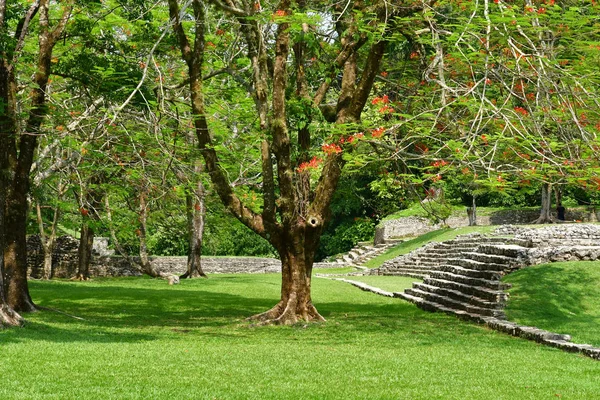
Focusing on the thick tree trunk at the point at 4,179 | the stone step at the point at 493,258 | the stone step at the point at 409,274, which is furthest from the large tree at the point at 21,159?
the stone step at the point at 409,274

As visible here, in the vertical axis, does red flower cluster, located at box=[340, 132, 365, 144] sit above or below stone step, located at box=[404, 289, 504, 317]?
above

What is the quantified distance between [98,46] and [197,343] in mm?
7523

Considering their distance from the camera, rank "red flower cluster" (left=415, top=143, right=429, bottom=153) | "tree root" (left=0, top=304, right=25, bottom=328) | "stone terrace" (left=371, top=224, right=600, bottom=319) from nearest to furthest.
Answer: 1. "tree root" (left=0, top=304, right=25, bottom=328)
2. "red flower cluster" (left=415, top=143, right=429, bottom=153)
3. "stone terrace" (left=371, top=224, right=600, bottom=319)

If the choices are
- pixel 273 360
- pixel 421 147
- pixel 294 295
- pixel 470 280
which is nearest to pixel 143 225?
pixel 470 280

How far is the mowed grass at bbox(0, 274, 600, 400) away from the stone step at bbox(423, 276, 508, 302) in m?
0.99

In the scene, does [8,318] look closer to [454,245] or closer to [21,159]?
[21,159]

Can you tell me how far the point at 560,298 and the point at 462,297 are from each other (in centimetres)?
251

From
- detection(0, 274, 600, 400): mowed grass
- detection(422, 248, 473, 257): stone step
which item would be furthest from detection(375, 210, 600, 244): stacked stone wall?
detection(0, 274, 600, 400): mowed grass

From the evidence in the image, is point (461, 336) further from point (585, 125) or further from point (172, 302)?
point (172, 302)

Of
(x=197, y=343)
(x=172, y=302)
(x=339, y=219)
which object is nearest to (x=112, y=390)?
(x=197, y=343)

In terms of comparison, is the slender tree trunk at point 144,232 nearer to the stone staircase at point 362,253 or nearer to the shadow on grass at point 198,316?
the shadow on grass at point 198,316

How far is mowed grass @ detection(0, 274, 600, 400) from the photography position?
7445 millimetres

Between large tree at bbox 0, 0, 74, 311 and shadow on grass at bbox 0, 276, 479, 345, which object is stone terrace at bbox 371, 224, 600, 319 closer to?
shadow on grass at bbox 0, 276, 479, 345

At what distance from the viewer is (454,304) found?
1694 centimetres
